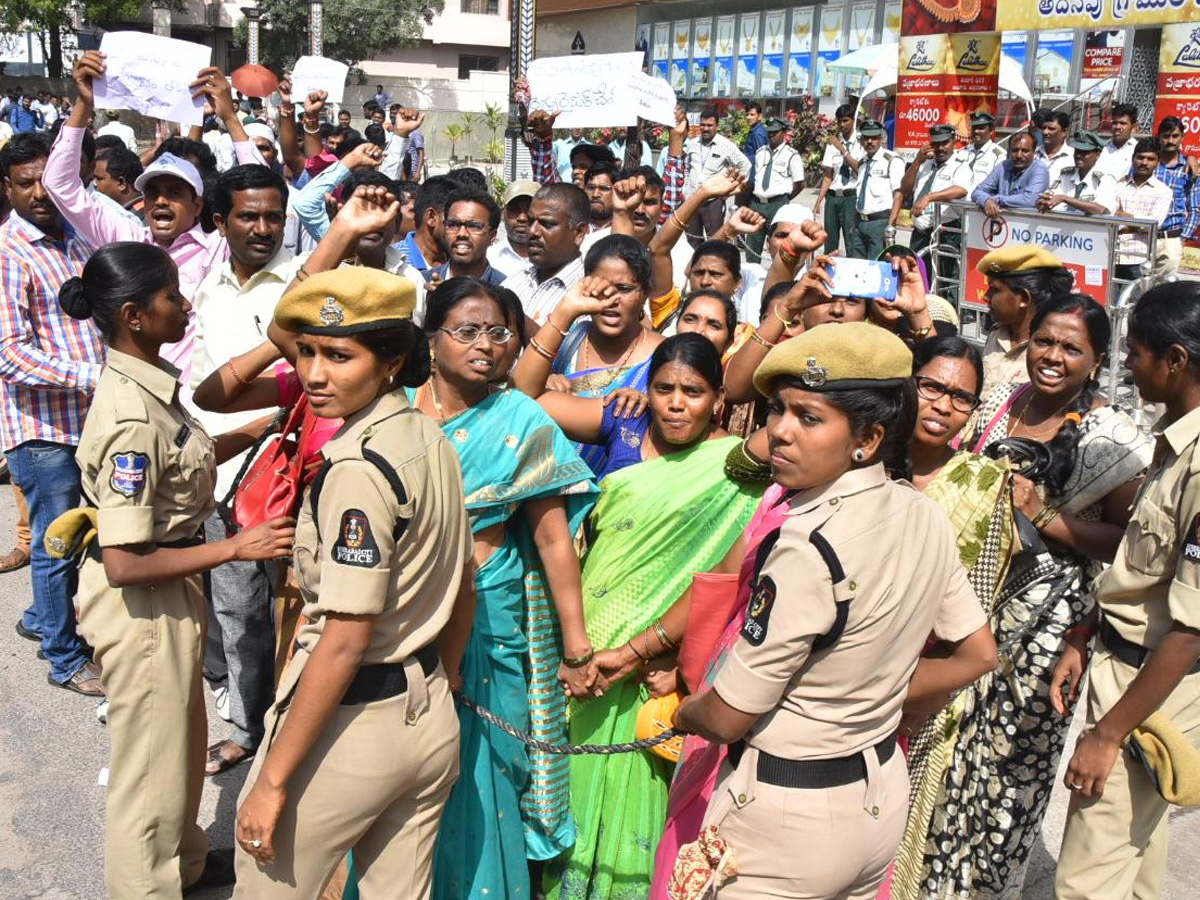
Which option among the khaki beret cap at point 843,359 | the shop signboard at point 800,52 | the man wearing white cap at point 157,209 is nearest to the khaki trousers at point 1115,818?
the khaki beret cap at point 843,359

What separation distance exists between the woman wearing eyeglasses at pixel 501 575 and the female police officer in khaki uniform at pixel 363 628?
0.49m

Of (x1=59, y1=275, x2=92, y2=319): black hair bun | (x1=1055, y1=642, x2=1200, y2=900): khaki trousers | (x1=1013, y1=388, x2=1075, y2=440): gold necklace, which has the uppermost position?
(x1=59, y1=275, x2=92, y2=319): black hair bun

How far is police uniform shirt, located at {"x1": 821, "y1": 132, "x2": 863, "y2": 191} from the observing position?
43.4ft

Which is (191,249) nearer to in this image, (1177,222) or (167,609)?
(167,609)

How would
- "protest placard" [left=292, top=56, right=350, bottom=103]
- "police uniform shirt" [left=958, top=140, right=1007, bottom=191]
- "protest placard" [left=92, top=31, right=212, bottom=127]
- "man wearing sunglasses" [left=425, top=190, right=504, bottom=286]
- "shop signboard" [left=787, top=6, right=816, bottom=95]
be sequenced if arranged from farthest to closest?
"shop signboard" [left=787, top=6, right=816, bottom=95] < "police uniform shirt" [left=958, top=140, right=1007, bottom=191] < "protest placard" [left=292, top=56, right=350, bottom=103] < "protest placard" [left=92, top=31, right=212, bottom=127] < "man wearing sunglasses" [left=425, top=190, right=504, bottom=286]

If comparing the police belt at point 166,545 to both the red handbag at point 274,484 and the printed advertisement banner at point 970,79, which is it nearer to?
the red handbag at point 274,484

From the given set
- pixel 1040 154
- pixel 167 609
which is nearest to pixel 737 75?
pixel 1040 154

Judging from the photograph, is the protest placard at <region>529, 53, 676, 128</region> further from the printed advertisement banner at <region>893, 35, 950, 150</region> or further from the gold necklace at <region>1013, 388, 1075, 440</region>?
the printed advertisement banner at <region>893, 35, 950, 150</region>

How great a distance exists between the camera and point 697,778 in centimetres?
261

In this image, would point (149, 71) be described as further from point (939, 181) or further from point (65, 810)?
point (939, 181)

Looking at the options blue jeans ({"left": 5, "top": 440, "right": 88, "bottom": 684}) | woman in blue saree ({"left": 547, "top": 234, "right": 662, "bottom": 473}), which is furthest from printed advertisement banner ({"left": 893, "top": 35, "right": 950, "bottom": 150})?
blue jeans ({"left": 5, "top": 440, "right": 88, "bottom": 684})

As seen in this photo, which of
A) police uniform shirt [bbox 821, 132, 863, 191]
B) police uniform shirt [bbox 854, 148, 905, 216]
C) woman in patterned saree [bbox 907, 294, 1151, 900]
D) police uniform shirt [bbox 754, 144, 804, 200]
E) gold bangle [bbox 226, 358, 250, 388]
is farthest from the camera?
police uniform shirt [bbox 754, 144, 804, 200]

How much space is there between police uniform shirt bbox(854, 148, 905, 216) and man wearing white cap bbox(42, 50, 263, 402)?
8788 mm

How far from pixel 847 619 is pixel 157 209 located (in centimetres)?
376
